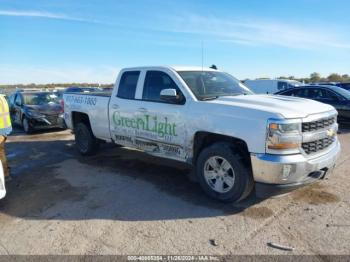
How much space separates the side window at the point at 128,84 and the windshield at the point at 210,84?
43.6 inches

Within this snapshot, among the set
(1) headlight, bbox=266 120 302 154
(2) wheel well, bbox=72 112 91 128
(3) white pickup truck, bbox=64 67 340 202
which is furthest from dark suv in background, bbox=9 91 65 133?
(1) headlight, bbox=266 120 302 154

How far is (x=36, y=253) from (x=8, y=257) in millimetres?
280

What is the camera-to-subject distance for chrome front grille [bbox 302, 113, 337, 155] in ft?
13.5

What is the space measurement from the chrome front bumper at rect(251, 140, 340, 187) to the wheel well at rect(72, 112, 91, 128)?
4735 mm

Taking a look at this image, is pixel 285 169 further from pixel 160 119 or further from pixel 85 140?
pixel 85 140

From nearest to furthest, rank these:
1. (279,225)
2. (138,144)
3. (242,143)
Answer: (279,225), (242,143), (138,144)

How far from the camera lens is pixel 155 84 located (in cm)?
568

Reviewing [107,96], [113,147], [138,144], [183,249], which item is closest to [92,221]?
[183,249]

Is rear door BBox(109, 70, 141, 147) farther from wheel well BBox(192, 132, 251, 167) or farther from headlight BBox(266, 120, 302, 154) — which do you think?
headlight BBox(266, 120, 302, 154)

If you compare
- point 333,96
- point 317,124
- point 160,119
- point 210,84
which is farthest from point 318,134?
point 333,96

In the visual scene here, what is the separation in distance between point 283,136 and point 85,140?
5.14m

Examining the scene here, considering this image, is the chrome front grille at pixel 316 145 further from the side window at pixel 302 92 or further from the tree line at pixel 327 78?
the tree line at pixel 327 78

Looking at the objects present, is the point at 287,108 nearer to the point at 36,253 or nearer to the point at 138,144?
the point at 138,144

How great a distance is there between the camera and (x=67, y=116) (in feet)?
26.6
